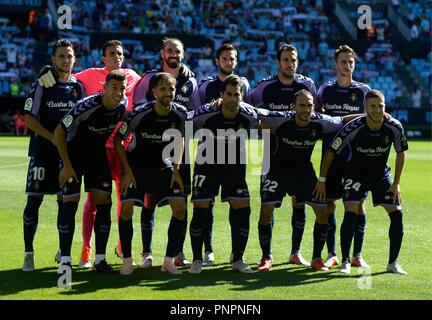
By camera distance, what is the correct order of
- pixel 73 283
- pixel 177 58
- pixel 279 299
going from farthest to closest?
pixel 177 58 → pixel 73 283 → pixel 279 299

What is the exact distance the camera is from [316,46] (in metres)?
41.0

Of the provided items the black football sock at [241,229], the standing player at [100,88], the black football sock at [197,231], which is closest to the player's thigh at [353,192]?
the black football sock at [241,229]

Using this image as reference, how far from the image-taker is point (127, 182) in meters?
8.73

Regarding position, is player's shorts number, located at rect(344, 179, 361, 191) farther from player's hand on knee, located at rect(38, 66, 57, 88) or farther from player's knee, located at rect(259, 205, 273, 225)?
player's hand on knee, located at rect(38, 66, 57, 88)

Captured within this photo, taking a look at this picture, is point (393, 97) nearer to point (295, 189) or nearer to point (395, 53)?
point (395, 53)

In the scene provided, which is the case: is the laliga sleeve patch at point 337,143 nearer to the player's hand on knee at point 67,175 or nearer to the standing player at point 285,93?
the standing player at point 285,93

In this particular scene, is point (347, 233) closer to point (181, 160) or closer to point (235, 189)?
point (235, 189)

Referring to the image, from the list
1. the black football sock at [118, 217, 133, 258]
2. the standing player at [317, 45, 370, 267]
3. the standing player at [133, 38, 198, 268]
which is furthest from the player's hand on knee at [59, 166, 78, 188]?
the standing player at [317, 45, 370, 267]

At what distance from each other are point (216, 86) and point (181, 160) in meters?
1.12

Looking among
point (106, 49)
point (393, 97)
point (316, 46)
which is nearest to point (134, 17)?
point (316, 46)

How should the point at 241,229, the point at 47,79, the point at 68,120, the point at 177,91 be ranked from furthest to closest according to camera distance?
the point at 177,91, the point at 241,229, the point at 47,79, the point at 68,120

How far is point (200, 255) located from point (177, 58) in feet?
7.41

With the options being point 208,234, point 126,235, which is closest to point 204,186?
point 126,235

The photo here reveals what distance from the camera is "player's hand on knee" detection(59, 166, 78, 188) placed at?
28.0 feet
